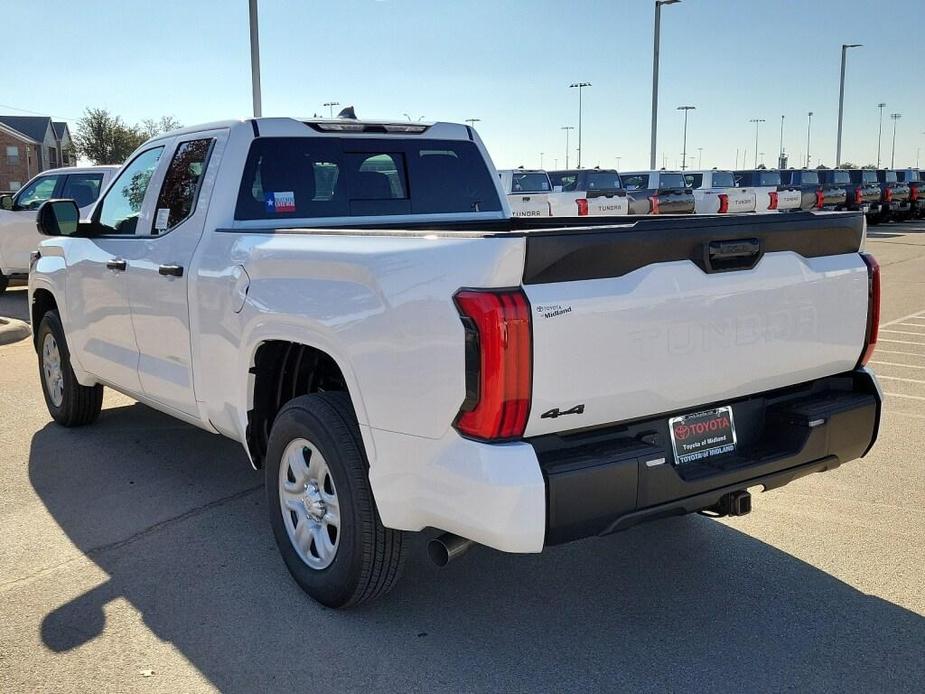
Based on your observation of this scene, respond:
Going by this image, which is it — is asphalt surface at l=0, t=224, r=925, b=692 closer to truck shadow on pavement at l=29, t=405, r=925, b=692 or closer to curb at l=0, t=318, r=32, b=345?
truck shadow on pavement at l=29, t=405, r=925, b=692

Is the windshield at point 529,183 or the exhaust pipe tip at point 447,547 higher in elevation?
the windshield at point 529,183

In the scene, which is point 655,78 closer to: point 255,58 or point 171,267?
point 255,58

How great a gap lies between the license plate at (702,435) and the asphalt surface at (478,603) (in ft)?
2.28

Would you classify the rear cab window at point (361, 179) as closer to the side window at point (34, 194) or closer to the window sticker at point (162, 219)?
the window sticker at point (162, 219)

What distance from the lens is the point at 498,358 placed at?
2.89 meters

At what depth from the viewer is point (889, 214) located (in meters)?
32.8

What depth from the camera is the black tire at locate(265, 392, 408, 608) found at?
3488 millimetres

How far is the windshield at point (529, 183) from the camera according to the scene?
23203mm

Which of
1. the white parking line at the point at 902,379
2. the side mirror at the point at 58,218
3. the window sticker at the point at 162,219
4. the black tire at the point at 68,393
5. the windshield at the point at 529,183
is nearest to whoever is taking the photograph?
the window sticker at the point at 162,219

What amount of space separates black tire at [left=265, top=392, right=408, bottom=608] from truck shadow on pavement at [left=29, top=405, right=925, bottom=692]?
14 centimetres

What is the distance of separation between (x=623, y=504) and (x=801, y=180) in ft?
98.1

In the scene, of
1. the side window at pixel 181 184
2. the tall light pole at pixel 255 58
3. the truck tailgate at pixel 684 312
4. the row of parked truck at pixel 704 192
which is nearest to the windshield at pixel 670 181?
the row of parked truck at pixel 704 192

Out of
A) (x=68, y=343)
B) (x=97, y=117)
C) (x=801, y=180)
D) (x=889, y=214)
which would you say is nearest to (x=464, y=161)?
(x=68, y=343)

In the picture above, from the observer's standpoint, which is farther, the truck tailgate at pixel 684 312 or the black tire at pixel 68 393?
the black tire at pixel 68 393
